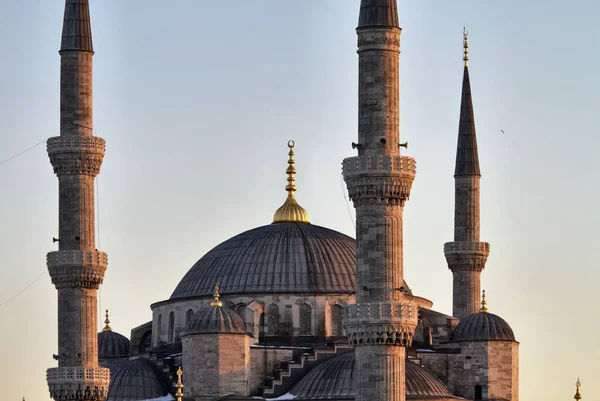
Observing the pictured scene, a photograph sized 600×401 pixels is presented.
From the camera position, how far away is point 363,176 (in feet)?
229

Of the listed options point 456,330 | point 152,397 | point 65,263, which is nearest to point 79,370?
point 65,263

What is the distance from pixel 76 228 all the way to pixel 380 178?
34.4ft

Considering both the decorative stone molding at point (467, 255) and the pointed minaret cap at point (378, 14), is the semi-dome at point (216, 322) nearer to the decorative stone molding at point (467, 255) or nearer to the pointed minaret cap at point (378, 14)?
the decorative stone molding at point (467, 255)

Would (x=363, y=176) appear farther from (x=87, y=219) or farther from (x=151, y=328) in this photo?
(x=151, y=328)

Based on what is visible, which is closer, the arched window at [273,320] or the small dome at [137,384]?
the small dome at [137,384]

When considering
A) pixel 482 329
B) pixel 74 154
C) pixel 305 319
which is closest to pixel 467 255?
pixel 482 329

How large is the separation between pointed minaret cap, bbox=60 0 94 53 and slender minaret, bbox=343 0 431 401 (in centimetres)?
979

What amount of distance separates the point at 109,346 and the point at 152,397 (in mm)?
6059

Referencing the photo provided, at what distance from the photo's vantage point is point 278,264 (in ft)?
282

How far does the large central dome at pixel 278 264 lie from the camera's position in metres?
A: 84.9

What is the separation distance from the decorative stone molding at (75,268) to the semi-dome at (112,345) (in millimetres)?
12269

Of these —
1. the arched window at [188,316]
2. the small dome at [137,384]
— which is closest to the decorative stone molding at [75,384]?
the small dome at [137,384]

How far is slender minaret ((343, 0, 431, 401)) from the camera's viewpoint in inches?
2717

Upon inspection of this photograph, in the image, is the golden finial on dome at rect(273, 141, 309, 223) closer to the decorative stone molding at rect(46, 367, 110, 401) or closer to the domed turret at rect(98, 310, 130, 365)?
the domed turret at rect(98, 310, 130, 365)
